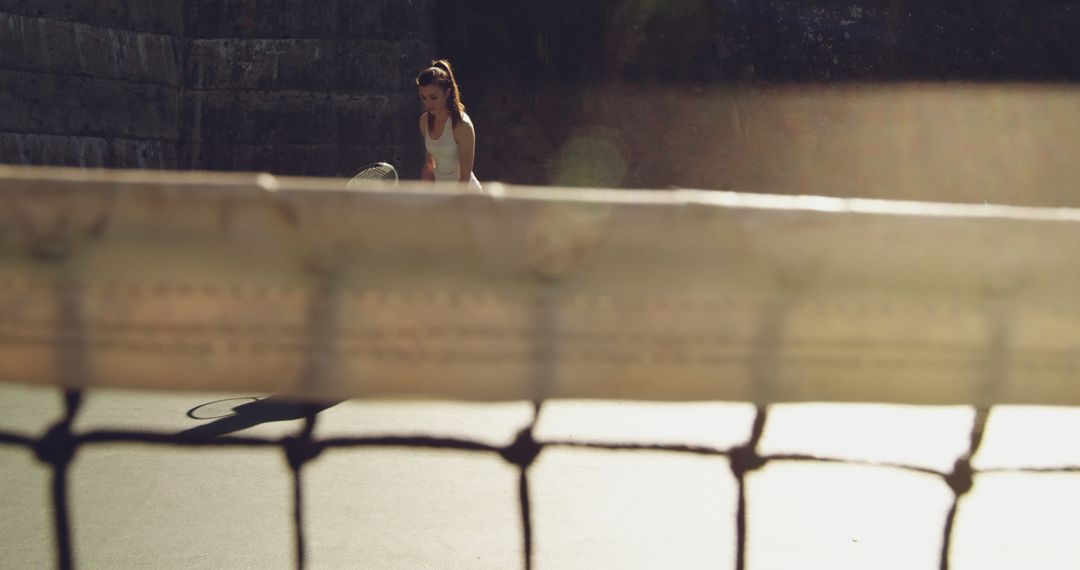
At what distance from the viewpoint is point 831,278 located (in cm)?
90

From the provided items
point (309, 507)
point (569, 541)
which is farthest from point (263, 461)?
point (569, 541)

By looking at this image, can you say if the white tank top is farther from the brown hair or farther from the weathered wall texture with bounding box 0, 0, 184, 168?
the weathered wall texture with bounding box 0, 0, 184, 168

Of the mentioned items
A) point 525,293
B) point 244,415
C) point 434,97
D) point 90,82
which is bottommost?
point 244,415

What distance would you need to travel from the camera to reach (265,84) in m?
10.7

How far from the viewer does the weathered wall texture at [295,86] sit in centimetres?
1066

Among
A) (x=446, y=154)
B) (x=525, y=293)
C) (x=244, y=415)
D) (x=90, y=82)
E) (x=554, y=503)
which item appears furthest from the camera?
(x=90, y=82)

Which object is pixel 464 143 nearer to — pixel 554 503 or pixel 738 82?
pixel 554 503

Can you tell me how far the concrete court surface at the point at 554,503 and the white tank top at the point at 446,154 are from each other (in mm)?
1392

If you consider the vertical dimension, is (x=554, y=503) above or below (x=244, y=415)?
above

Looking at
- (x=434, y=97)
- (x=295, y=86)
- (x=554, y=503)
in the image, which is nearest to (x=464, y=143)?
(x=434, y=97)

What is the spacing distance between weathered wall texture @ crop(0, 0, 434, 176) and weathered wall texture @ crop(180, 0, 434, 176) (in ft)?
0.03

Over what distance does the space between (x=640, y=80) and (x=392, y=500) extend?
35.3 feet

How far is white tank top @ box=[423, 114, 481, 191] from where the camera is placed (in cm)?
464

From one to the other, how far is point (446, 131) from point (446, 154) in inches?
4.1
